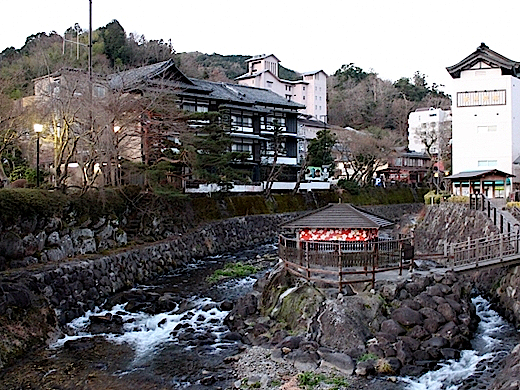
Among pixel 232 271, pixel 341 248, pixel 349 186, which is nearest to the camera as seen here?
pixel 341 248

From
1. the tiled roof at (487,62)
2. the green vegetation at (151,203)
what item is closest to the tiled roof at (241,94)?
the green vegetation at (151,203)

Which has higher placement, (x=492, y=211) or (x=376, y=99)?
(x=376, y=99)

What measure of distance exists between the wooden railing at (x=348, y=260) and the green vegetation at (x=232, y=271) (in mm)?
7692

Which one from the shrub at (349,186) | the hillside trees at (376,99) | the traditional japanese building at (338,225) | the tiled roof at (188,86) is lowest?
the traditional japanese building at (338,225)

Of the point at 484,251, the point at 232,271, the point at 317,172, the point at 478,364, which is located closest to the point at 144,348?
the point at 478,364

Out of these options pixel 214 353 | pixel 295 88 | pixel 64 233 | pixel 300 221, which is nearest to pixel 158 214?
pixel 64 233

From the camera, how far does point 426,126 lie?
210ft

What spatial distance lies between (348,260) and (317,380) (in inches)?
226

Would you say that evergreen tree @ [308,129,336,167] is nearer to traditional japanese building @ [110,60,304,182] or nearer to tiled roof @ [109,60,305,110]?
traditional japanese building @ [110,60,304,182]

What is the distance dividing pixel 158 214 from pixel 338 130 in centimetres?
3592

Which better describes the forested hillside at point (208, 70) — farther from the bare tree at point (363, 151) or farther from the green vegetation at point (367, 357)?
the green vegetation at point (367, 357)

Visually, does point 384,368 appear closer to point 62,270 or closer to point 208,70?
point 62,270

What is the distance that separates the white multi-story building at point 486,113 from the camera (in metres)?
36.9

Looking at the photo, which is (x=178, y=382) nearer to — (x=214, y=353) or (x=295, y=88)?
(x=214, y=353)
